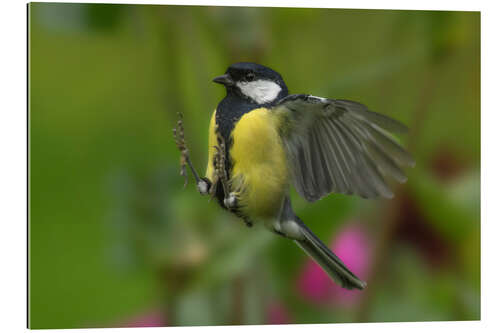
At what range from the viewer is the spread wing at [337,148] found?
3.92 feet

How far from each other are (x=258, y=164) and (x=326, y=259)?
27cm

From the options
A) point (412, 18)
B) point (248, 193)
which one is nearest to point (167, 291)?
point (248, 193)

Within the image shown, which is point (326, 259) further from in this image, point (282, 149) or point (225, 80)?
point (225, 80)

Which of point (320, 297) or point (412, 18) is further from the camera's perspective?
point (412, 18)

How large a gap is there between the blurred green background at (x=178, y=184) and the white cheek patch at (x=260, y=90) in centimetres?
8

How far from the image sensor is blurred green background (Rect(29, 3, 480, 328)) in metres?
1.34

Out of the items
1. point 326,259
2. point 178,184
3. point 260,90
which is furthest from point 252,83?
point 326,259

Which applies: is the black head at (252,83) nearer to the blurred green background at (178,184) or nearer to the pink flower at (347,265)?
the blurred green background at (178,184)

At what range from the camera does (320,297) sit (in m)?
1.40

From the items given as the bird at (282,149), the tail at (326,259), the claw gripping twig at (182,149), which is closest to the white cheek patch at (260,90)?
the bird at (282,149)

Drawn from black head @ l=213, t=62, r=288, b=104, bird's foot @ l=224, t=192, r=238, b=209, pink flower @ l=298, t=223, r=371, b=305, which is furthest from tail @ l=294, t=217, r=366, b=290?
black head @ l=213, t=62, r=288, b=104

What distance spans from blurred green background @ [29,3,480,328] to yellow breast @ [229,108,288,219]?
92mm

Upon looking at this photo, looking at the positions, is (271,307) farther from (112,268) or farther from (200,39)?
(200,39)

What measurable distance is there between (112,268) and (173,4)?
541 mm
